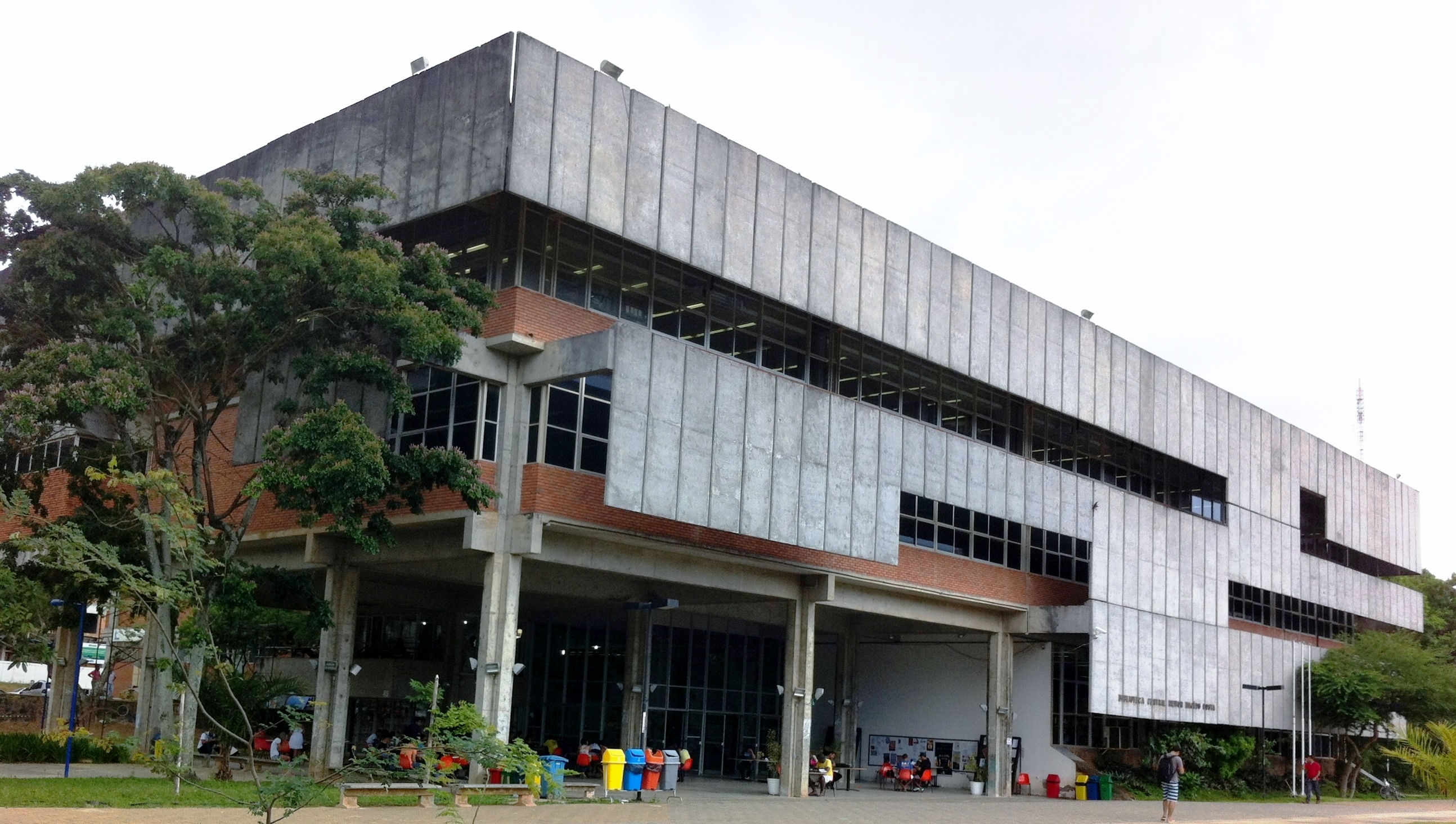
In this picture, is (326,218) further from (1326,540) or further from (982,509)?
(1326,540)

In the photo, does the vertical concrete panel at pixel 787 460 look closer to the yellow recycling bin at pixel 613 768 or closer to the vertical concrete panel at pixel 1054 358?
the yellow recycling bin at pixel 613 768

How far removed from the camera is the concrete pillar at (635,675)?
128ft

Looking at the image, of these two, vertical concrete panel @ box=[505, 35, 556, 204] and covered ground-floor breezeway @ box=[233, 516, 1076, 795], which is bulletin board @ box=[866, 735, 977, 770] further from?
vertical concrete panel @ box=[505, 35, 556, 204]

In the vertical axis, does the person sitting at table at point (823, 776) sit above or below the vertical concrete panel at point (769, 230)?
below

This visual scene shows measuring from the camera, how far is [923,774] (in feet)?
153

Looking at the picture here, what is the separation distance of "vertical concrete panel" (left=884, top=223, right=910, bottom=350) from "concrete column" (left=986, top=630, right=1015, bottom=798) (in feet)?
43.2

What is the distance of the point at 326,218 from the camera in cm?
3044

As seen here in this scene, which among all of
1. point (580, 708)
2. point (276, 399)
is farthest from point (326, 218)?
point (580, 708)

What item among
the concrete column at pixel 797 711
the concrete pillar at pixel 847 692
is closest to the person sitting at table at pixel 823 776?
the concrete column at pixel 797 711

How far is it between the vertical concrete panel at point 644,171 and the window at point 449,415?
5232mm

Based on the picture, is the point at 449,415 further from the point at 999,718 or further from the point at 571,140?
the point at 999,718

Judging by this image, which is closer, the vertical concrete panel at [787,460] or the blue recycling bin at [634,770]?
the blue recycling bin at [634,770]

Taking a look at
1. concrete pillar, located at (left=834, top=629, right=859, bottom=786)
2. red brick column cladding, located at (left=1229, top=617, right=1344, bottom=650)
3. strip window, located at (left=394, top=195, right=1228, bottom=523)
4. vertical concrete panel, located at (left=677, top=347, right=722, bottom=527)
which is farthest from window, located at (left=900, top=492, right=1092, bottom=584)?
red brick column cladding, located at (left=1229, top=617, right=1344, bottom=650)

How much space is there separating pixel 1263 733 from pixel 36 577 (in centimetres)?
4627
